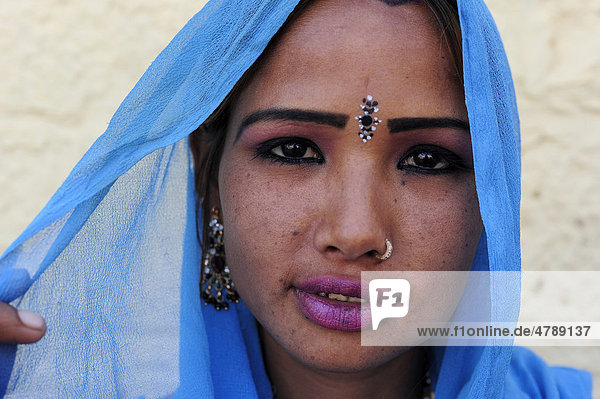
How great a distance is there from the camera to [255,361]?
1486 millimetres

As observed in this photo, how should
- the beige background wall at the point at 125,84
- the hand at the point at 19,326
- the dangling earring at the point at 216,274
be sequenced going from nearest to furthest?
the hand at the point at 19,326
the dangling earring at the point at 216,274
the beige background wall at the point at 125,84

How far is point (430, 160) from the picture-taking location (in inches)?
48.7

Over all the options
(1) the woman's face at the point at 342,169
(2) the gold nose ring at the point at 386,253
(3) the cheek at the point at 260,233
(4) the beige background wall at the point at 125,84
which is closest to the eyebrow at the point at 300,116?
(1) the woman's face at the point at 342,169

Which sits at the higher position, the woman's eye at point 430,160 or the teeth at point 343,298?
the woman's eye at point 430,160

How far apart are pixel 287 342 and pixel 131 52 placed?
1.48m

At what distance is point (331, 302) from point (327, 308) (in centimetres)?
1

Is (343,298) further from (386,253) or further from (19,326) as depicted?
(19,326)

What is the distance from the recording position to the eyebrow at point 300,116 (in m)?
1.15

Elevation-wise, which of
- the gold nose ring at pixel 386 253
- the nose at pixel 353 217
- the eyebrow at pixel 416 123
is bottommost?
the gold nose ring at pixel 386 253

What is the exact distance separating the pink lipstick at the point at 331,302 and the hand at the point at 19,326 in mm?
491

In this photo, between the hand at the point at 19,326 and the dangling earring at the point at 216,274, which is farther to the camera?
the dangling earring at the point at 216,274

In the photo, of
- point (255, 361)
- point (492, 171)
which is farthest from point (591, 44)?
point (255, 361)

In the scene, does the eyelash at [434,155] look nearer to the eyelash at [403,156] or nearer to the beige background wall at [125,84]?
the eyelash at [403,156]

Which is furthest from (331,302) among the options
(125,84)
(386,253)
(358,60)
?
(125,84)
